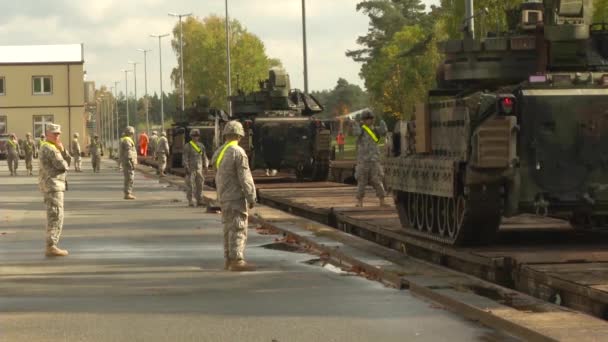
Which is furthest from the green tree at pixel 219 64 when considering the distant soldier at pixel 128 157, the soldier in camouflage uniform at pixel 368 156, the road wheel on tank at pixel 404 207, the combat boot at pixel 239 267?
the combat boot at pixel 239 267

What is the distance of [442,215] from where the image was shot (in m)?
19.8

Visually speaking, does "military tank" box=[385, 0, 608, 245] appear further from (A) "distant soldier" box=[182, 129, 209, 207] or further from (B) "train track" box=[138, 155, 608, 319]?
(A) "distant soldier" box=[182, 129, 209, 207]

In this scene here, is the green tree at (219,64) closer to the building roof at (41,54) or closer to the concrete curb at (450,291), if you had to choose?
the building roof at (41,54)

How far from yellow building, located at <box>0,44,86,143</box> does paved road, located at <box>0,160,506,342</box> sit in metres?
100

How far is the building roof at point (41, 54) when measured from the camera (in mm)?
126819

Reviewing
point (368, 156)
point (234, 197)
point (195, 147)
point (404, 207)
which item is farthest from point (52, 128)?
point (195, 147)

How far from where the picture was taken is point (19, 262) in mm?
19281

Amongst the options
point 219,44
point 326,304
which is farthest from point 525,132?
point 219,44

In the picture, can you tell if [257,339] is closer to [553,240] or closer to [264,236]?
[553,240]

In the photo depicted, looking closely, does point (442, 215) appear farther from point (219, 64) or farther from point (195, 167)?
point (219, 64)

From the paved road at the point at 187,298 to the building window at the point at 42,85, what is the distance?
100790 millimetres

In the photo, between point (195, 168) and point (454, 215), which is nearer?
point (454, 215)

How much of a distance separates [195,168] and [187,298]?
1879cm

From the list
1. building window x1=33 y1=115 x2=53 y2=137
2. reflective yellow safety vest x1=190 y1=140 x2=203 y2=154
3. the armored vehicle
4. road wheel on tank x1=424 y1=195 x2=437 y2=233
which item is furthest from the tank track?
building window x1=33 y1=115 x2=53 y2=137
